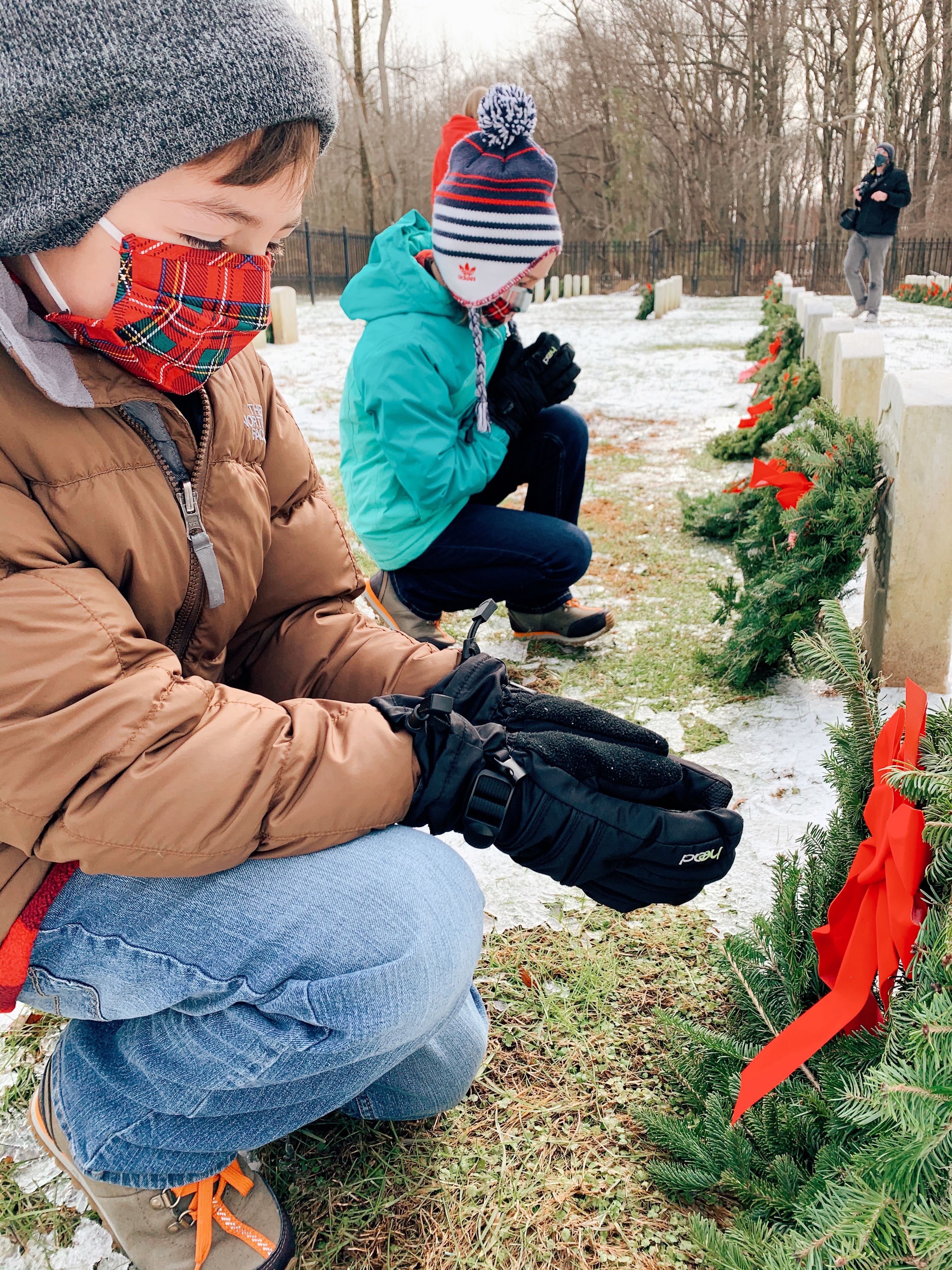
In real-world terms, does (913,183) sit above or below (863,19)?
below

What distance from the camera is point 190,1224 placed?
1.23 metres

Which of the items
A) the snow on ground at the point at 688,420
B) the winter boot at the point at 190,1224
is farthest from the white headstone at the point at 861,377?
the winter boot at the point at 190,1224

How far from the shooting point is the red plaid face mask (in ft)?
3.70

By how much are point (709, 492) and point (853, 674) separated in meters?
3.19

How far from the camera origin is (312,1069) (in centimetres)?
113

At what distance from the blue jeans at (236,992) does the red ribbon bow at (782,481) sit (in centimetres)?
186

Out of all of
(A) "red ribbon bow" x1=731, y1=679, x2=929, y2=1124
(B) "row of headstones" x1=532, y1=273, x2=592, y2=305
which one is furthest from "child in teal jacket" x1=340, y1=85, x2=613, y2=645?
(B) "row of headstones" x1=532, y1=273, x2=592, y2=305

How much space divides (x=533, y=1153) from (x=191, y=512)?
108 cm

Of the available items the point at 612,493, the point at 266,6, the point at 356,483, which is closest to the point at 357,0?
the point at 612,493

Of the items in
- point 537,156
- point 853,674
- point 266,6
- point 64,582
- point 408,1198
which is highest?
point 266,6

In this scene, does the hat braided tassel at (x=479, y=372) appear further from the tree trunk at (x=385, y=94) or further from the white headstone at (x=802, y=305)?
the tree trunk at (x=385, y=94)

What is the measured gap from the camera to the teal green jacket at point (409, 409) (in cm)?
276

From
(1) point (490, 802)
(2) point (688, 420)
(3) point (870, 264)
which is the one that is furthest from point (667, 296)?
(1) point (490, 802)

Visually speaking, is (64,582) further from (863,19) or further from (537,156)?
(863,19)
